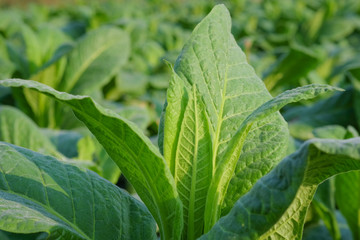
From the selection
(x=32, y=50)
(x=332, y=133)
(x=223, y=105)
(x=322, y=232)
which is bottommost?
(x=322, y=232)

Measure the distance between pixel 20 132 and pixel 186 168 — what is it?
77 centimetres

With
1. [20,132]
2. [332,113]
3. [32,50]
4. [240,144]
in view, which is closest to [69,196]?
[240,144]

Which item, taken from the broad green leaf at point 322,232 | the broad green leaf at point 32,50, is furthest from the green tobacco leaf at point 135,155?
the broad green leaf at point 32,50

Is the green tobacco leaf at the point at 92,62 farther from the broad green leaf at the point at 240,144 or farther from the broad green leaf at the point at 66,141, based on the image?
the broad green leaf at the point at 240,144

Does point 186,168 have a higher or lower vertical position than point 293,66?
higher

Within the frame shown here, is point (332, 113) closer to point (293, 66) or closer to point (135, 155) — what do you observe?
point (293, 66)

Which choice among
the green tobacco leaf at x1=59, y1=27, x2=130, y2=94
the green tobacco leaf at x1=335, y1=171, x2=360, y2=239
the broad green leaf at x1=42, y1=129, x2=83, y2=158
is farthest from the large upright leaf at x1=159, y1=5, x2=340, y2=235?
the green tobacco leaf at x1=59, y1=27, x2=130, y2=94

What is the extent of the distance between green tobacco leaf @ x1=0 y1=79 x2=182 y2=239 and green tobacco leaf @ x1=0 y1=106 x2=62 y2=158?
634 millimetres

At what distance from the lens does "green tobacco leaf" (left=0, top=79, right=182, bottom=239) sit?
2.15 feet

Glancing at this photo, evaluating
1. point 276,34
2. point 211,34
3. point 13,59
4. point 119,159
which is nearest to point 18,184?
point 119,159

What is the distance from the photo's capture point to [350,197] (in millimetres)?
1182

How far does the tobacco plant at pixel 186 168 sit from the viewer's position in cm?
68

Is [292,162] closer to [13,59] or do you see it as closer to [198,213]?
[198,213]

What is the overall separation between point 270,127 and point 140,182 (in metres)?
0.25
